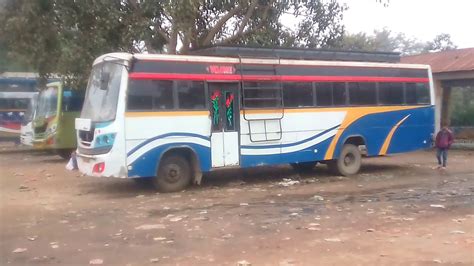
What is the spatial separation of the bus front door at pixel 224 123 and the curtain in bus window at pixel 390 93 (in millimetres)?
4127

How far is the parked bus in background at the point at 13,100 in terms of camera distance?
2606 cm

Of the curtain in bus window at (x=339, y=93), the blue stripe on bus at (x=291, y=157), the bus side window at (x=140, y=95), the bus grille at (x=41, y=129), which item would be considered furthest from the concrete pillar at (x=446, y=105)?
the bus side window at (x=140, y=95)

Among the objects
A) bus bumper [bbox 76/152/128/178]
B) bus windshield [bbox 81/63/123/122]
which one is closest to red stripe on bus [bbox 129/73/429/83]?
bus windshield [bbox 81/63/123/122]

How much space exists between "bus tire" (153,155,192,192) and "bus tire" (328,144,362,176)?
3962 mm

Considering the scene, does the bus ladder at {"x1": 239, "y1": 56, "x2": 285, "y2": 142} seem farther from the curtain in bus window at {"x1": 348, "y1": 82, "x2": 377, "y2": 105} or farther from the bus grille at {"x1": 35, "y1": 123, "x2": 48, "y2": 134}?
the bus grille at {"x1": 35, "y1": 123, "x2": 48, "y2": 134}

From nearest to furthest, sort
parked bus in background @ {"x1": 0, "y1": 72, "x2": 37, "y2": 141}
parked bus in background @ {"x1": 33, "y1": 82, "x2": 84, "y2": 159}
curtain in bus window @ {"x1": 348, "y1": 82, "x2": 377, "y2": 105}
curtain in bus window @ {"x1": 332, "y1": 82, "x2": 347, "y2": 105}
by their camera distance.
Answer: curtain in bus window @ {"x1": 332, "y1": 82, "x2": 347, "y2": 105} < curtain in bus window @ {"x1": 348, "y1": 82, "x2": 377, "y2": 105} < parked bus in background @ {"x1": 33, "y1": 82, "x2": 84, "y2": 159} < parked bus in background @ {"x1": 0, "y1": 72, "x2": 37, "y2": 141}

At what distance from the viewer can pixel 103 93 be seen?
10320 mm

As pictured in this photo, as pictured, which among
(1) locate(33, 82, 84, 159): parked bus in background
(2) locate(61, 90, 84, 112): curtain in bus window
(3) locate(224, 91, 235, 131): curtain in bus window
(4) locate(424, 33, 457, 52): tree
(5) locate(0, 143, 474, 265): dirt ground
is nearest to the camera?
(5) locate(0, 143, 474, 265): dirt ground

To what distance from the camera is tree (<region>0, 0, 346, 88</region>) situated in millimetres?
13945

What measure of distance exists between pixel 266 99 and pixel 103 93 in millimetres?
3400

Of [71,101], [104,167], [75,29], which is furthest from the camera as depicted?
[71,101]

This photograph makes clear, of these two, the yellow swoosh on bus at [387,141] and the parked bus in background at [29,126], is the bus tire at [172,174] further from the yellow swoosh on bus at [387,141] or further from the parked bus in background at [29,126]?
the parked bus in background at [29,126]

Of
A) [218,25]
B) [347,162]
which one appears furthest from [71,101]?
[347,162]

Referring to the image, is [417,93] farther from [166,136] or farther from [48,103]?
[48,103]
